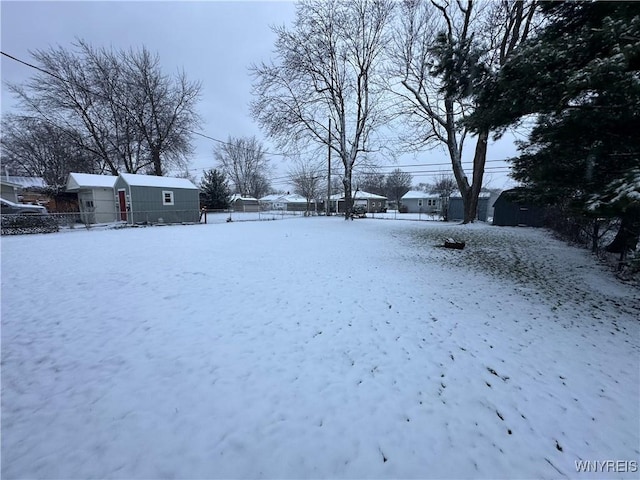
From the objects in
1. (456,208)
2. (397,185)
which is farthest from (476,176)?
(397,185)

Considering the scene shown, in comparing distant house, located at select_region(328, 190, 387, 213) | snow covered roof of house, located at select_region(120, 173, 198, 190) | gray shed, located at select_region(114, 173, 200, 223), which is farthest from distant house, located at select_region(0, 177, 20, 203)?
distant house, located at select_region(328, 190, 387, 213)

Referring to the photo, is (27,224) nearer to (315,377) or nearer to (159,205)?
(159,205)

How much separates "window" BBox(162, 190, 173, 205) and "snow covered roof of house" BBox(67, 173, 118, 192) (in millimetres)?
3662

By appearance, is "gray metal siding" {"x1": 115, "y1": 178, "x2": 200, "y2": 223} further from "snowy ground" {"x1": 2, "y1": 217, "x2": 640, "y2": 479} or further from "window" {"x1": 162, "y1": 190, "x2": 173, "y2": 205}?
"snowy ground" {"x1": 2, "y1": 217, "x2": 640, "y2": 479}

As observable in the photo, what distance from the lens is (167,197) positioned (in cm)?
2012

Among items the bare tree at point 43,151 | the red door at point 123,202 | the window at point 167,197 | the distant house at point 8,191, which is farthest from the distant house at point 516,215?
the distant house at point 8,191

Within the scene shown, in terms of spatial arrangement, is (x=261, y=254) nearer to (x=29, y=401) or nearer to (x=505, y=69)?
(x=29, y=401)

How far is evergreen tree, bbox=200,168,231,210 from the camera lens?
3058 cm

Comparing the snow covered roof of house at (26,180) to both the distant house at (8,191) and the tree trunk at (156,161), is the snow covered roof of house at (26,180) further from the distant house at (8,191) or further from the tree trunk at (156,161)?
the tree trunk at (156,161)

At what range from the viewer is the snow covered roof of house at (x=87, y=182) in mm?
18631

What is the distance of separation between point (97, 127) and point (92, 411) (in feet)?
104

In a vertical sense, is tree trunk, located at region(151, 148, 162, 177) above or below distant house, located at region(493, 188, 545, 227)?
above

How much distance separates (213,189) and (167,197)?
11.0 metres

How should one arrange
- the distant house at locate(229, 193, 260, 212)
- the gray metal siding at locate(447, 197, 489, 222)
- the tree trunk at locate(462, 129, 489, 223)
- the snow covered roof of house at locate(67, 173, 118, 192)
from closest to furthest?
the tree trunk at locate(462, 129, 489, 223), the snow covered roof of house at locate(67, 173, 118, 192), the gray metal siding at locate(447, 197, 489, 222), the distant house at locate(229, 193, 260, 212)
